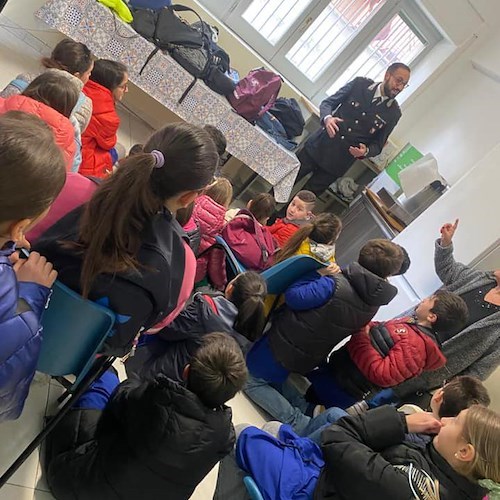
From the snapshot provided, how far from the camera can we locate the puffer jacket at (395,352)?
6.97ft

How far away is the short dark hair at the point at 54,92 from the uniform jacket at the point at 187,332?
0.94m

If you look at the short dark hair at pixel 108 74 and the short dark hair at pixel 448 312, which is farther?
the short dark hair at pixel 108 74

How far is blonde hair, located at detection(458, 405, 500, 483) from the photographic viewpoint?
3.90ft

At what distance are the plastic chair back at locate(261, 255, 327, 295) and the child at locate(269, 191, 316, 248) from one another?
689 mm

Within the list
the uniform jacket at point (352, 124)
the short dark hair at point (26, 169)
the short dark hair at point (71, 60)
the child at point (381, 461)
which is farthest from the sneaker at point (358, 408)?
the uniform jacket at point (352, 124)

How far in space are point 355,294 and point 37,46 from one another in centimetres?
315

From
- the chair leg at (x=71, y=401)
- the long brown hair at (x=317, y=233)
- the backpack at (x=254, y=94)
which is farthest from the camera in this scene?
the backpack at (x=254, y=94)

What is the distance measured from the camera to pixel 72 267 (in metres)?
1.18

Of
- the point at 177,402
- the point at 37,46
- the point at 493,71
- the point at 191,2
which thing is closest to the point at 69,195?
the point at 177,402

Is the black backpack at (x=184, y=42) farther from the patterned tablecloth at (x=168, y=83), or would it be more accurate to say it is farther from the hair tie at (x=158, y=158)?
the hair tie at (x=158, y=158)

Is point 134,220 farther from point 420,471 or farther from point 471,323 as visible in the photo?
point 471,323

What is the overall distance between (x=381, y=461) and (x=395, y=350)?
3.07 ft

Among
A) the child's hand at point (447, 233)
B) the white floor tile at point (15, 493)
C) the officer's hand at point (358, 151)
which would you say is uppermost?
the child's hand at point (447, 233)

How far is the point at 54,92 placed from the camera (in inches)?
75.2
